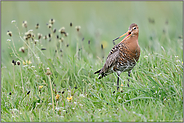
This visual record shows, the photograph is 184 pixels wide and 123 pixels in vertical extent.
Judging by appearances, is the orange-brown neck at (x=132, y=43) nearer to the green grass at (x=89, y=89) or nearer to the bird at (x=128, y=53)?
the bird at (x=128, y=53)

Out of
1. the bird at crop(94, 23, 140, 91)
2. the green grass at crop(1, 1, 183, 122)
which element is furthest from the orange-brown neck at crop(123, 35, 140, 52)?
the green grass at crop(1, 1, 183, 122)

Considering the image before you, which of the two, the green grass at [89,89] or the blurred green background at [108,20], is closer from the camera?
the green grass at [89,89]

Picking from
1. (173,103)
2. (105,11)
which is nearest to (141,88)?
(173,103)

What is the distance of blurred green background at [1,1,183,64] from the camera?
768 cm

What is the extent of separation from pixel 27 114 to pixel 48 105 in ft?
1.69

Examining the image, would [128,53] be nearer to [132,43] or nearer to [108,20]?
[132,43]

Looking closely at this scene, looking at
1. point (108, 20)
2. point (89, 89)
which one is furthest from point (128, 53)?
point (108, 20)

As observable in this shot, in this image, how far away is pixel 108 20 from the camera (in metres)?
10.4

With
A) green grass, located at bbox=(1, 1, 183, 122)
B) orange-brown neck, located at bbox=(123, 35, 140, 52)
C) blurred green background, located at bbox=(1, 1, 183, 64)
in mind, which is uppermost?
blurred green background, located at bbox=(1, 1, 183, 64)

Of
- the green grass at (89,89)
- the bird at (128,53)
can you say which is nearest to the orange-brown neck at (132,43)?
the bird at (128,53)

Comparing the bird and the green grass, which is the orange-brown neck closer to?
the bird

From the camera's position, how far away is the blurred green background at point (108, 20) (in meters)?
7.68

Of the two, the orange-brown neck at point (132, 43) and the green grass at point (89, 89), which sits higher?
the orange-brown neck at point (132, 43)

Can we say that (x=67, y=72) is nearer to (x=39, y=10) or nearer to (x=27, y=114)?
(x=27, y=114)
